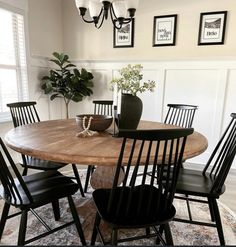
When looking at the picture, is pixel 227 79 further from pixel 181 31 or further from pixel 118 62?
pixel 118 62

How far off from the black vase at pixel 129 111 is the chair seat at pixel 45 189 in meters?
0.59

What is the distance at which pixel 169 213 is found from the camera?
1.26 meters

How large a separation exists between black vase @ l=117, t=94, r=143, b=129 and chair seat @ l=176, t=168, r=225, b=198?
1.92 feet

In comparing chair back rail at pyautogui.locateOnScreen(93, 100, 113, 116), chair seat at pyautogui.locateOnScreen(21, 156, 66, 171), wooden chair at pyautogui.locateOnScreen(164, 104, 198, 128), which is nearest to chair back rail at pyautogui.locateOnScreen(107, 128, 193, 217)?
chair seat at pyautogui.locateOnScreen(21, 156, 66, 171)

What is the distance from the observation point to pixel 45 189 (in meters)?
1.48

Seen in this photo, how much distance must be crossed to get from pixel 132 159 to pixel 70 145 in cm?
45

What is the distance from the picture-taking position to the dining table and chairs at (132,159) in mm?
1142

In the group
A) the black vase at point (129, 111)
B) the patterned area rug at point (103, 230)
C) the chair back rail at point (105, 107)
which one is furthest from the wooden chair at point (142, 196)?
the chair back rail at point (105, 107)

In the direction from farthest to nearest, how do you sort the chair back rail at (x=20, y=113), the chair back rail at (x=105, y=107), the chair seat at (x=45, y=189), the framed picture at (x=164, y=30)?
the framed picture at (x=164, y=30), the chair back rail at (x=105, y=107), the chair back rail at (x=20, y=113), the chair seat at (x=45, y=189)

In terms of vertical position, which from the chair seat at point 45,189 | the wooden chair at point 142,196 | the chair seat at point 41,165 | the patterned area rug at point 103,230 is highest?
the wooden chair at point 142,196

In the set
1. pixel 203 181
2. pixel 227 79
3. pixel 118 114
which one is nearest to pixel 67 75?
pixel 118 114

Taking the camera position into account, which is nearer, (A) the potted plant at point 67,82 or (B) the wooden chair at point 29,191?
(B) the wooden chair at point 29,191

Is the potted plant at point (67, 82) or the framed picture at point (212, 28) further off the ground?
the framed picture at point (212, 28)

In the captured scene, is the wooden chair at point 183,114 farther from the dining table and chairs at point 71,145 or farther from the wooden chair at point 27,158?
the wooden chair at point 27,158
